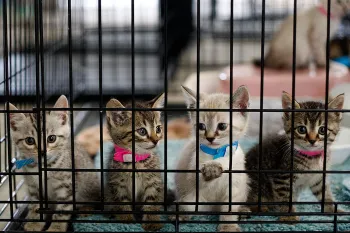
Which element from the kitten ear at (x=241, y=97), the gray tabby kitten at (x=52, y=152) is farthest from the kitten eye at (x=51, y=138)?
the kitten ear at (x=241, y=97)

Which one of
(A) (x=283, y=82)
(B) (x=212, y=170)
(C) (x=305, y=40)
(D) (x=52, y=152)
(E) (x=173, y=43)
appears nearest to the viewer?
(B) (x=212, y=170)

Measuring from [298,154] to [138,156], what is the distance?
53cm

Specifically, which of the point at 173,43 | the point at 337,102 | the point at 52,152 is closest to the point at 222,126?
the point at 337,102

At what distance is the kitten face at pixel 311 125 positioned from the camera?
2.21 meters

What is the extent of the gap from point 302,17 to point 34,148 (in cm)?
301

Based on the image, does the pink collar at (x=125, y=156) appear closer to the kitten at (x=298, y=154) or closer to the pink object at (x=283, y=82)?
the kitten at (x=298, y=154)

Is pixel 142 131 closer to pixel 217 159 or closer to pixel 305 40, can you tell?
pixel 217 159

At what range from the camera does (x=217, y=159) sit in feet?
7.32

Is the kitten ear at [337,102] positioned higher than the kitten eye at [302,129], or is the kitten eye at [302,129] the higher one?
the kitten ear at [337,102]

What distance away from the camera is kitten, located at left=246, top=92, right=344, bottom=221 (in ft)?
7.27

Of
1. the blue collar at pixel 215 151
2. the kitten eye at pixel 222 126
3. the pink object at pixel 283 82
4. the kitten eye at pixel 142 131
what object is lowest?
the blue collar at pixel 215 151

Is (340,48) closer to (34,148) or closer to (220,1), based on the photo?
(220,1)

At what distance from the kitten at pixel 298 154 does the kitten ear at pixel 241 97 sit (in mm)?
142

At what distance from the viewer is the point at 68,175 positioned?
2.31m
